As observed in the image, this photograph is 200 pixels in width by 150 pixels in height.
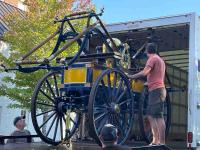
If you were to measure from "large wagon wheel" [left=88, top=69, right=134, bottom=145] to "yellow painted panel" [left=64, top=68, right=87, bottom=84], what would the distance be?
32 centimetres

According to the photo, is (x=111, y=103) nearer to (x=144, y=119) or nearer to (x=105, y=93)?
(x=105, y=93)

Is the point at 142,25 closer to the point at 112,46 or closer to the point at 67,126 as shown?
the point at 112,46

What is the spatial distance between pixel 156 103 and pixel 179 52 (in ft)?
16.9

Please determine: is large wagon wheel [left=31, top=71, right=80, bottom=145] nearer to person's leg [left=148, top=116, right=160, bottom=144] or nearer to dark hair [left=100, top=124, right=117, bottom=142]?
person's leg [left=148, top=116, right=160, bottom=144]

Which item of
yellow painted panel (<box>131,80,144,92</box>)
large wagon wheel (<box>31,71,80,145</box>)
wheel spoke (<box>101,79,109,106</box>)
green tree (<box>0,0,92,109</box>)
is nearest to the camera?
wheel spoke (<box>101,79,109,106</box>)

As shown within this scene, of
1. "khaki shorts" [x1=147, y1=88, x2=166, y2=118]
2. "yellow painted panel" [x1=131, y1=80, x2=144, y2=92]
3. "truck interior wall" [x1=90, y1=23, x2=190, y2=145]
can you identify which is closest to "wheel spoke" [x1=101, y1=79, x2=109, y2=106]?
"khaki shorts" [x1=147, y1=88, x2=166, y2=118]

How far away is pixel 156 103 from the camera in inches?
264

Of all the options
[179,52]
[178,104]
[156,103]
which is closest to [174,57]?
[179,52]

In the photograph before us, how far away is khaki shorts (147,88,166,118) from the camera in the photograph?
264 inches

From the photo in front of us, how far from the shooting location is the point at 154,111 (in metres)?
6.70

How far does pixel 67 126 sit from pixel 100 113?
0.64 meters

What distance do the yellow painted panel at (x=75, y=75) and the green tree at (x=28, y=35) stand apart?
331 inches

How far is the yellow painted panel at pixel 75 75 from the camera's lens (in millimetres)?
6363

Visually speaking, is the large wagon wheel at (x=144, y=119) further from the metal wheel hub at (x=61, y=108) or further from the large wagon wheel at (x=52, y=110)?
the metal wheel hub at (x=61, y=108)
